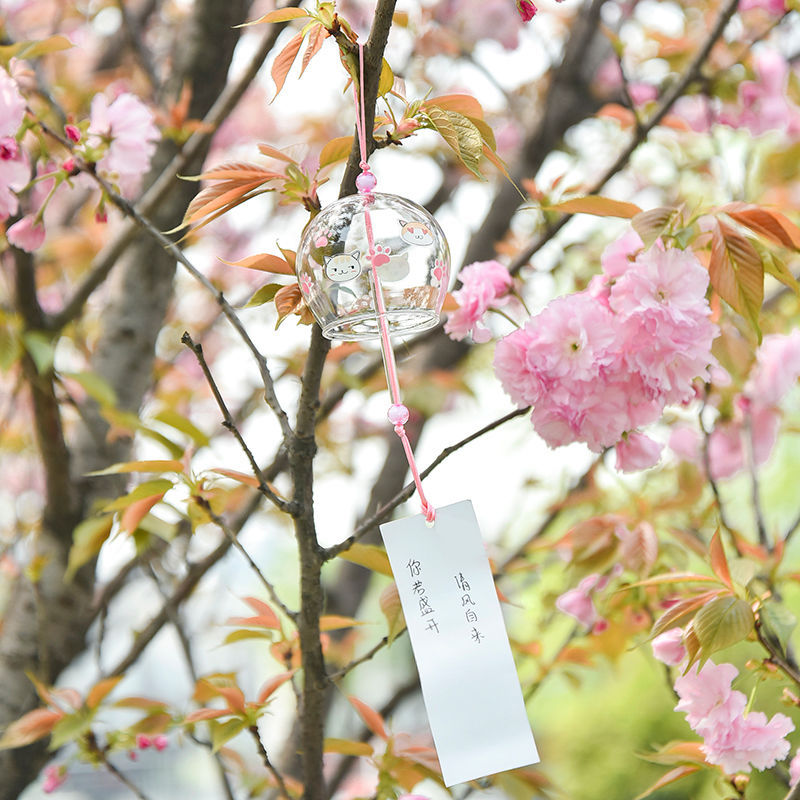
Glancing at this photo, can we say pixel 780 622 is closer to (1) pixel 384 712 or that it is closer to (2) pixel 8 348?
(1) pixel 384 712

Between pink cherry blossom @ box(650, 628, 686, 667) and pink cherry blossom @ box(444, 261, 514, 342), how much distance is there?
27cm

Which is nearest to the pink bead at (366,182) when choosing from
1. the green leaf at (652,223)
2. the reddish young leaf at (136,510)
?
the green leaf at (652,223)

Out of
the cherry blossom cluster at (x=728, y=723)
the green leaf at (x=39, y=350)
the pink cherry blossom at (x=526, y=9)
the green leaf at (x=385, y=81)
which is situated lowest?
the cherry blossom cluster at (x=728, y=723)

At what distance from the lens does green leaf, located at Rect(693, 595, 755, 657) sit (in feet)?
1.88

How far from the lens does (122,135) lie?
84 centimetres

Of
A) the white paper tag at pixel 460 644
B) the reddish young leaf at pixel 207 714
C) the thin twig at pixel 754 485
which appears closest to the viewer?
the white paper tag at pixel 460 644

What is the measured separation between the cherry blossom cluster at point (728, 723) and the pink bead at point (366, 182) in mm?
415

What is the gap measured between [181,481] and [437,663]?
0.30 m

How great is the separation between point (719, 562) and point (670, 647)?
0.09 metres

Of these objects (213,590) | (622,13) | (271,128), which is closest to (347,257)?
(622,13)

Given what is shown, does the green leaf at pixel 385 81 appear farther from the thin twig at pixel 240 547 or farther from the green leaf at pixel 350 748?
the green leaf at pixel 350 748

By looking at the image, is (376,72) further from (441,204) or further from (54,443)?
(441,204)

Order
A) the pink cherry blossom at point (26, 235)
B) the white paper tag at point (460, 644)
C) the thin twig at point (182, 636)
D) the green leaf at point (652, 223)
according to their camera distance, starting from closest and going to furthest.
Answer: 1. the white paper tag at point (460, 644)
2. the green leaf at point (652, 223)
3. the pink cherry blossom at point (26, 235)
4. the thin twig at point (182, 636)

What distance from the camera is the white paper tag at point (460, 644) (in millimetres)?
516
